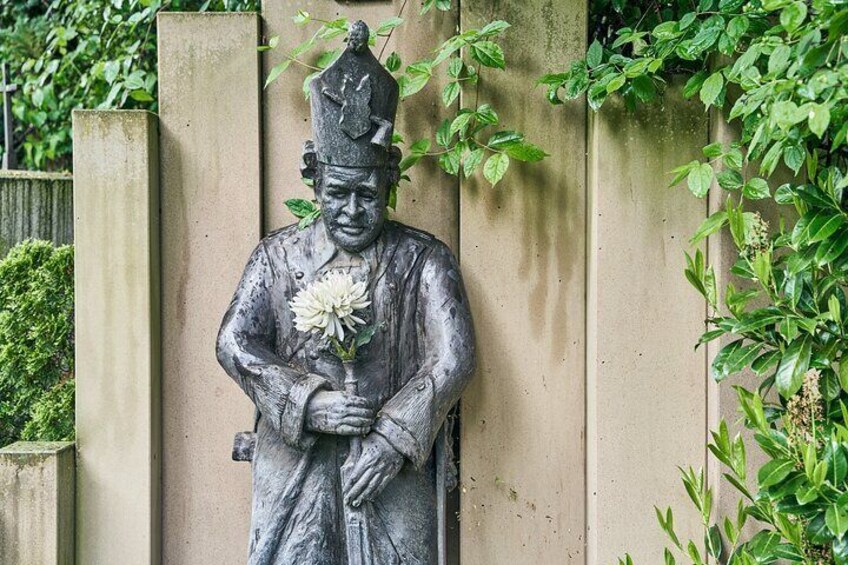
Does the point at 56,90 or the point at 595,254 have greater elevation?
the point at 56,90

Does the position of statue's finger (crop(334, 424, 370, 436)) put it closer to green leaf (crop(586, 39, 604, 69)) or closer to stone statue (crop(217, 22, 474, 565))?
stone statue (crop(217, 22, 474, 565))

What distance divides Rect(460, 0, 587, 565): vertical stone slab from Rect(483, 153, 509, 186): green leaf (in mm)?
170

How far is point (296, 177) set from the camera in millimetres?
3586

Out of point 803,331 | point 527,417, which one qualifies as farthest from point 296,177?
point 803,331

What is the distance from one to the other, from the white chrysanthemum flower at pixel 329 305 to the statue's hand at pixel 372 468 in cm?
31

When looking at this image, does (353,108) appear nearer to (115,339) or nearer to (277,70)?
(277,70)

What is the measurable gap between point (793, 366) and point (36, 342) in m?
2.43

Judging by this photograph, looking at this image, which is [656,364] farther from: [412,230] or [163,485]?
[163,485]

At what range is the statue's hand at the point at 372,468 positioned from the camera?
2928mm

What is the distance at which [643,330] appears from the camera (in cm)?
337

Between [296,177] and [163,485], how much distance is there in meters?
1.13

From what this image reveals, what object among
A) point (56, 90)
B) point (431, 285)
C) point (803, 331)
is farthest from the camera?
point (56, 90)

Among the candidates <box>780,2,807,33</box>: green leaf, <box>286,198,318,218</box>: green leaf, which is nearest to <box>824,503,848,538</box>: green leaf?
<box>780,2,807,33</box>: green leaf

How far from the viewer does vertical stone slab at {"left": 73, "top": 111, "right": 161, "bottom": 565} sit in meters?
3.46
